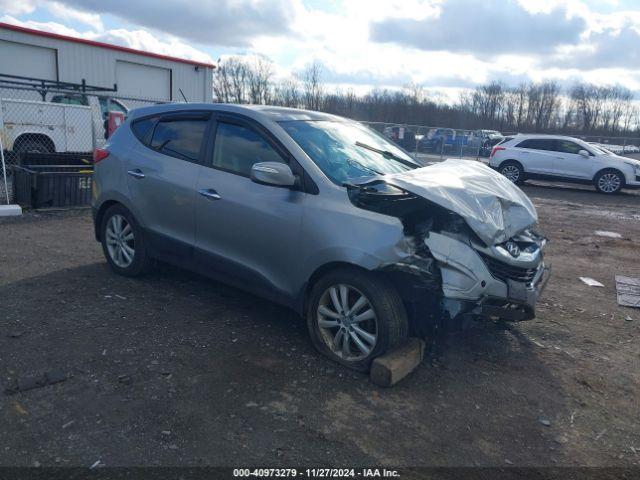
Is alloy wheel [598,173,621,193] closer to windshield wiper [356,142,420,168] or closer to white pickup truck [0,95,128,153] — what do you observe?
windshield wiper [356,142,420,168]

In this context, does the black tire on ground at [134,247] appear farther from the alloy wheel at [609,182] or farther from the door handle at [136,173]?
the alloy wheel at [609,182]

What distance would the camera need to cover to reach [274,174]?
391 centimetres

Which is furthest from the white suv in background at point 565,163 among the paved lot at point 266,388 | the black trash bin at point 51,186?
the black trash bin at point 51,186

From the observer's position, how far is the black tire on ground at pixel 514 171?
1759 centimetres

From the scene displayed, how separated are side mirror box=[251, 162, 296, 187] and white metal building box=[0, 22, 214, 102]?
20.3 meters

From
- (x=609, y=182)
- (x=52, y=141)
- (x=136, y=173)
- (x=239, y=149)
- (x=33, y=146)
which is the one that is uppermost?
(x=239, y=149)

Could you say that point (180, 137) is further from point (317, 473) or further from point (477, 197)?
point (317, 473)

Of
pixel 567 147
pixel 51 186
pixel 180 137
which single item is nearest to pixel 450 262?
pixel 180 137

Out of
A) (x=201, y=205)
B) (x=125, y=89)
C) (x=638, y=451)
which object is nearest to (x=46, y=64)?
(x=125, y=89)

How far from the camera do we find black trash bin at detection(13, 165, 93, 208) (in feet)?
30.0

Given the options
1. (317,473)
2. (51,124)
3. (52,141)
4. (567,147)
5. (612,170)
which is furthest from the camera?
(567,147)

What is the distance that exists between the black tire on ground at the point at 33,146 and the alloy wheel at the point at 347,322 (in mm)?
11466

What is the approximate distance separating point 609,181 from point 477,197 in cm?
1470

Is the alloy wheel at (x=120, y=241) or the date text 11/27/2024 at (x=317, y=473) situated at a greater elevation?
the alloy wheel at (x=120, y=241)
